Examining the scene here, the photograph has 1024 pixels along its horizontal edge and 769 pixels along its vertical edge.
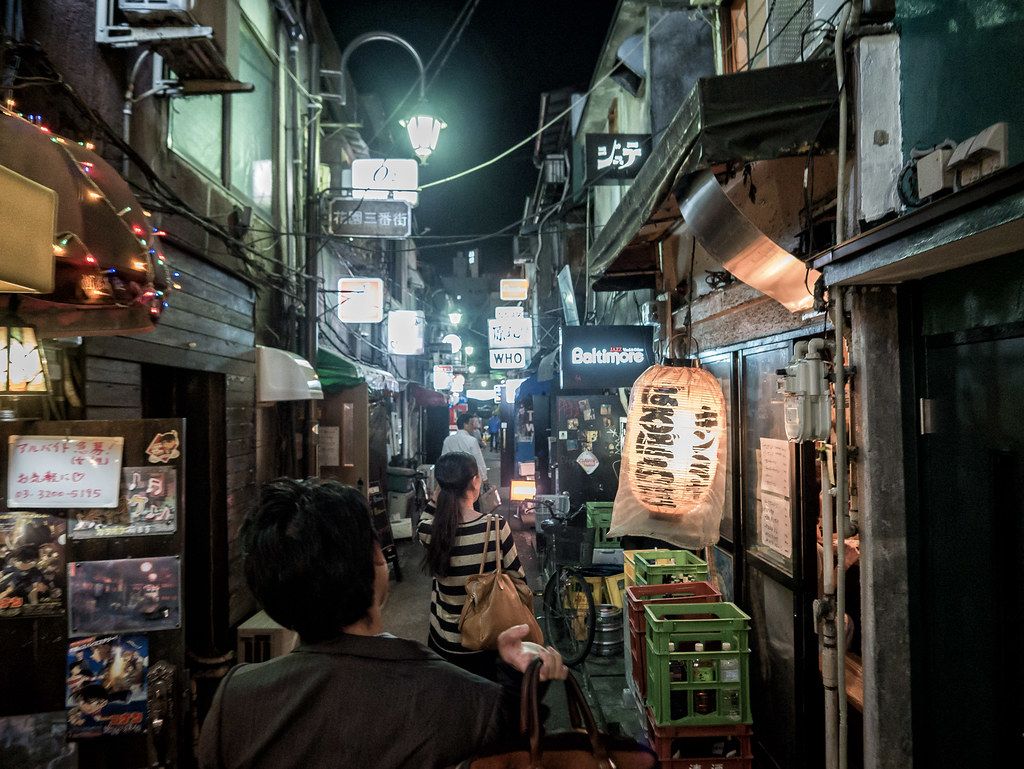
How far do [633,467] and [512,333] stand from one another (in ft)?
62.3

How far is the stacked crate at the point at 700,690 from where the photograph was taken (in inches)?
199

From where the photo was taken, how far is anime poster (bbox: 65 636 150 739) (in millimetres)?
4793

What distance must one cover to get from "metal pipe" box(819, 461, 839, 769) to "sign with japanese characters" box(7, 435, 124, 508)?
5599mm

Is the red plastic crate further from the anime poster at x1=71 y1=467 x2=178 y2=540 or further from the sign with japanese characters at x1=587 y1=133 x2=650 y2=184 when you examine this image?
the sign with japanese characters at x1=587 y1=133 x2=650 y2=184

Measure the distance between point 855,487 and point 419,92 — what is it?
10.9 metres

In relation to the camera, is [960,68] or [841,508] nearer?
[960,68]

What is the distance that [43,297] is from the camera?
4.41 metres

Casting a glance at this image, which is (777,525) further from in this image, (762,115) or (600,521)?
(600,521)

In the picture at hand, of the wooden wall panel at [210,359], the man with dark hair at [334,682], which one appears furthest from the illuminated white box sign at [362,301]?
the man with dark hair at [334,682]

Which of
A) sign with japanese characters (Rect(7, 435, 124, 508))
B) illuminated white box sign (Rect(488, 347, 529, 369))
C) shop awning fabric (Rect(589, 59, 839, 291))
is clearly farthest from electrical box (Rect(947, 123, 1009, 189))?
illuminated white box sign (Rect(488, 347, 529, 369))

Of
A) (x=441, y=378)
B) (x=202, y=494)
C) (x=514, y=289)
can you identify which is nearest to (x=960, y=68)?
(x=202, y=494)

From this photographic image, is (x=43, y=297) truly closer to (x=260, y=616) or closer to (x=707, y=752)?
(x=260, y=616)

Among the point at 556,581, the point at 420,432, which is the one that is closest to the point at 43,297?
the point at 556,581

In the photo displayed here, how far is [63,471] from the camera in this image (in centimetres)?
472
